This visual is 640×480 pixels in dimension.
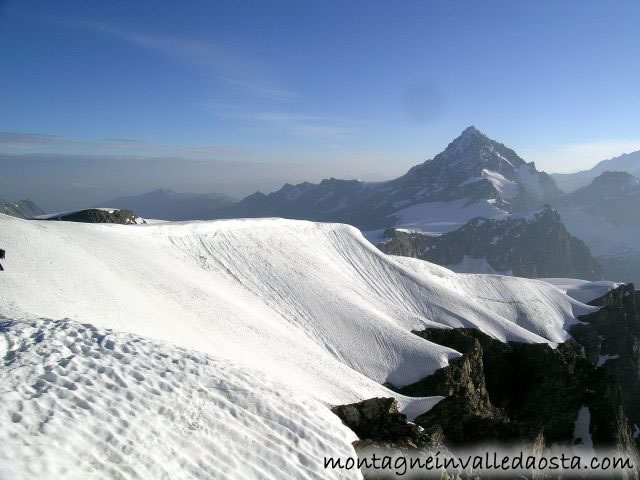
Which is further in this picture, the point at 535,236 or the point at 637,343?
the point at 535,236

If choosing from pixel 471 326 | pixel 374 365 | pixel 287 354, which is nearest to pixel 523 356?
pixel 471 326

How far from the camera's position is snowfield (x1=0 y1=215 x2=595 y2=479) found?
853 centimetres

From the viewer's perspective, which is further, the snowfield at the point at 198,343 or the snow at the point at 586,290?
the snow at the point at 586,290

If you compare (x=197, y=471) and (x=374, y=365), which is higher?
(x=197, y=471)

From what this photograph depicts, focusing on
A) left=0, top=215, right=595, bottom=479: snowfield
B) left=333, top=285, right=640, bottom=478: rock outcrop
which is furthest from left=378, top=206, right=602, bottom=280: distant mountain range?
left=0, top=215, right=595, bottom=479: snowfield

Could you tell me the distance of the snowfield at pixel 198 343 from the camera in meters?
8.53

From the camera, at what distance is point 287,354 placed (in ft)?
91.5

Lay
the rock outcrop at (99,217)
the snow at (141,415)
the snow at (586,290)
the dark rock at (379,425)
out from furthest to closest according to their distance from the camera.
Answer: the snow at (586,290) → the rock outcrop at (99,217) → the dark rock at (379,425) → the snow at (141,415)

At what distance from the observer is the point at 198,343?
20672 mm

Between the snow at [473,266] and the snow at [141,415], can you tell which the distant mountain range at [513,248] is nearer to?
the snow at [473,266]

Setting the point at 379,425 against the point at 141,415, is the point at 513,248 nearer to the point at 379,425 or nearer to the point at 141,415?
the point at 379,425

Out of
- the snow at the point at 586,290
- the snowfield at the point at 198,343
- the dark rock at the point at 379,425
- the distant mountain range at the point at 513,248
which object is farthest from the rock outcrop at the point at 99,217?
the distant mountain range at the point at 513,248

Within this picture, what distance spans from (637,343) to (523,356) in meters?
37.9

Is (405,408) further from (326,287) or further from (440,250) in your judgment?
(440,250)
